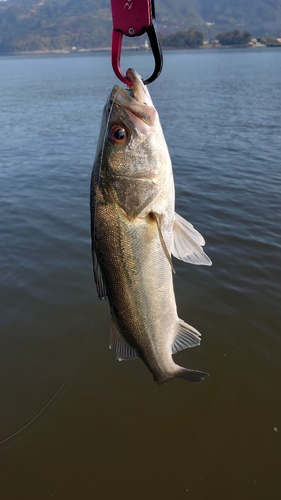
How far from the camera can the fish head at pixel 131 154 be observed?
2.36m

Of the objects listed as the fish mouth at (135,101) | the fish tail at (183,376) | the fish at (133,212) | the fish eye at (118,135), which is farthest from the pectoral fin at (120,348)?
the fish mouth at (135,101)

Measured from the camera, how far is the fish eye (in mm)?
2381

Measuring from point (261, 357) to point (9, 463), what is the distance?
363 cm

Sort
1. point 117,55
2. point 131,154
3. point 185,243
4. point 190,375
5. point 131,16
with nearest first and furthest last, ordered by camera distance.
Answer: point 131,16, point 117,55, point 131,154, point 185,243, point 190,375

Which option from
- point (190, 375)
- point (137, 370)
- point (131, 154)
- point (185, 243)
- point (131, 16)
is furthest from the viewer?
point (137, 370)

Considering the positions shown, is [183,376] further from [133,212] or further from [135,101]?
[135,101]

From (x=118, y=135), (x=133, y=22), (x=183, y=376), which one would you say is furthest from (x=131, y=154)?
(x=183, y=376)

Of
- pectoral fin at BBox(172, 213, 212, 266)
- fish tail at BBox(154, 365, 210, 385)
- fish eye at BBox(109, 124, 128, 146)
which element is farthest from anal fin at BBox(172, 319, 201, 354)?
fish eye at BBox(109, 124, 128, 146)

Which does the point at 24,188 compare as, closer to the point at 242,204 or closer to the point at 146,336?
the point at 242,204

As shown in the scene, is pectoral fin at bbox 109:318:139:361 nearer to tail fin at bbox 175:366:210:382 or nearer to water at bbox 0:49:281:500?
tail fin at bbox 175:366:210:382

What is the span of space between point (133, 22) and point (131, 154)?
79 cm

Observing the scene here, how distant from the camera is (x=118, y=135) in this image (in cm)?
240

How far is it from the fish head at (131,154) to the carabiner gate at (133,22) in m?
0.19

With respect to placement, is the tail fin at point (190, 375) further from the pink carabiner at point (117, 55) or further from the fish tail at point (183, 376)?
the pink carabiner at point (117, 55)
